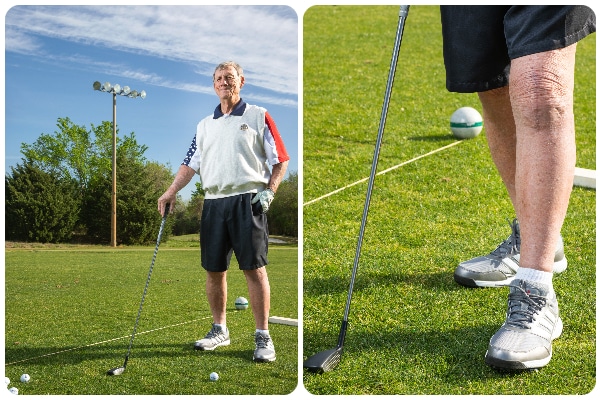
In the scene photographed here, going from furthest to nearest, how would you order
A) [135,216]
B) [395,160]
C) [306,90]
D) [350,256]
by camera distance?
[306,90] < [395,160] < [350,256] < [135,216]

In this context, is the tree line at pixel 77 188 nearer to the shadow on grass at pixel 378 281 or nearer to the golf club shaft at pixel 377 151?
the golf club shaft at pixel 377 151

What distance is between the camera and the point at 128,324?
2.44 m

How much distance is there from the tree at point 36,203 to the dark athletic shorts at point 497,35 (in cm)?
127

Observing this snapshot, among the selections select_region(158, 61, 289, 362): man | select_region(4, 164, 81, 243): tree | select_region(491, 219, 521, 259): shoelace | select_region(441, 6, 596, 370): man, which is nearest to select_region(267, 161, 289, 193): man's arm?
select_region(158, 61, 289, 362): man

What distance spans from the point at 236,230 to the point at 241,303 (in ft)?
0.94

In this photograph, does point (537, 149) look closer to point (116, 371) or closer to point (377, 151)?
point (377, 151)

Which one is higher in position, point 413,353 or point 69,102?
point 69,102

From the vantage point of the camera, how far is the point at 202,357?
2.27m

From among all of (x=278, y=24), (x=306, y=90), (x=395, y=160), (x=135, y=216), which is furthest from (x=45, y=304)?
(x=306, y=90)

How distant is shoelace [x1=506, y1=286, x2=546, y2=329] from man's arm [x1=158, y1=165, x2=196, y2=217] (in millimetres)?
1031

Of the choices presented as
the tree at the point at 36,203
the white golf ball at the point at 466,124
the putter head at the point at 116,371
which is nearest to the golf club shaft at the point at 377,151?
the putter head at the point at 116,371

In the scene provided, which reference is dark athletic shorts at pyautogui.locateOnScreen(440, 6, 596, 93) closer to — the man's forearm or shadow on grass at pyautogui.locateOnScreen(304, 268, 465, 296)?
shadow on grass at pyautogui.locateOnScreen(304, 268, 465, 296)

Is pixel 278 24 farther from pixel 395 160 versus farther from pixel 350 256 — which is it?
pixel 395 160

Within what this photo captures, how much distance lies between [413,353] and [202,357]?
2.10 ft
